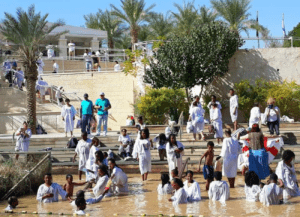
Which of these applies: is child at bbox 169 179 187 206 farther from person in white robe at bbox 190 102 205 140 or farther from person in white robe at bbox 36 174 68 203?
person in white robe at bbox 190 102 205 140

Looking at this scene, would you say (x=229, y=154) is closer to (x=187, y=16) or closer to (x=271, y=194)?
(x=271, y=194)

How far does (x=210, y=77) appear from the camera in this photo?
2567cm

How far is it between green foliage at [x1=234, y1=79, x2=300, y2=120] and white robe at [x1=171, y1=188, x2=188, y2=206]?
1206 centimetres

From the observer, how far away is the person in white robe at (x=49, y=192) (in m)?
13.7

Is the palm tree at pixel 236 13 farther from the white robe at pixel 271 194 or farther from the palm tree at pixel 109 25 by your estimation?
the white robe at pixel 271 194

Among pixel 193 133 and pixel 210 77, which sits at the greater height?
pixel 210 77

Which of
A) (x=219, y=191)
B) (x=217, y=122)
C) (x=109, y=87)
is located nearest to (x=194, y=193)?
(x=219, y=191)

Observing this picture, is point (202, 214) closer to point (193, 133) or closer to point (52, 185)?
point (52, 185)

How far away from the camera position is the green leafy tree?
25.1m

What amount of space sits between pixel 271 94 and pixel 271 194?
12570 millimetres

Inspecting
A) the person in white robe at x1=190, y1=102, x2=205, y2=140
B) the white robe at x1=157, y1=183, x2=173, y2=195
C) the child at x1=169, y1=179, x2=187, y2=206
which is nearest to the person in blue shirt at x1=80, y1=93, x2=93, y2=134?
the person in white robe at x1=190, y1=102, x2=205, y2=140

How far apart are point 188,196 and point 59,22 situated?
14.0 metres

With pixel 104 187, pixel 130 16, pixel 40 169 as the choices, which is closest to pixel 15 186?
pixel 40 169

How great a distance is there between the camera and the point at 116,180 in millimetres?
14375
